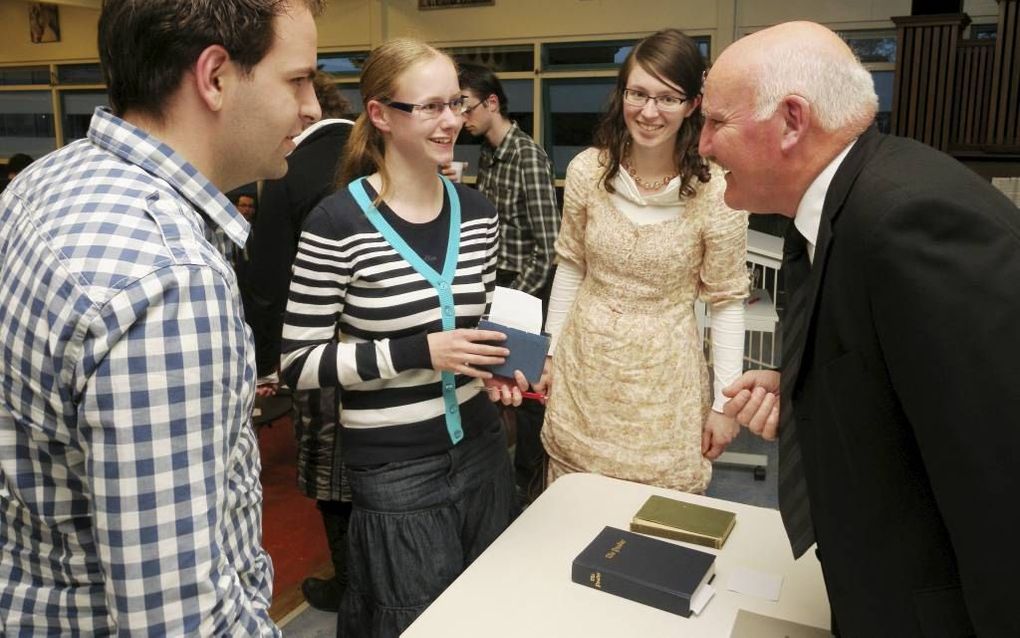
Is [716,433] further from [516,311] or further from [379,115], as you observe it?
[379,115]

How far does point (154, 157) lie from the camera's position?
0.94 m

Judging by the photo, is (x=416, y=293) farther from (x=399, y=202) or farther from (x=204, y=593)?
(x=204, y=593)

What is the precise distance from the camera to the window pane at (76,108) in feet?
32.5

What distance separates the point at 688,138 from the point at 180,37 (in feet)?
4.71

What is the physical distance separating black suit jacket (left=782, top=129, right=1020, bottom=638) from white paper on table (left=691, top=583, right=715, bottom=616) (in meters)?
0.25

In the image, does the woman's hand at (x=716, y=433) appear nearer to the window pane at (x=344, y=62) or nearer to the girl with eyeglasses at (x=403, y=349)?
the girl with eyeglasses at (x=403, y=349)

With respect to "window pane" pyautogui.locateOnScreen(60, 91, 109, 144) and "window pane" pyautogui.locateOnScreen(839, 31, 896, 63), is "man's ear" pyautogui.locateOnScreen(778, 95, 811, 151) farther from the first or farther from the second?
"window pane" pyautogui.locateOnScreen(60, 91, 109, 144)

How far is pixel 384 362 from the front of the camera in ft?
5.59

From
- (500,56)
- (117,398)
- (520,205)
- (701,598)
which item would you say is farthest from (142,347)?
(500,56)

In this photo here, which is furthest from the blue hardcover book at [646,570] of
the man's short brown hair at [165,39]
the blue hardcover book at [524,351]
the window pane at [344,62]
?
the window pane at [344,62]

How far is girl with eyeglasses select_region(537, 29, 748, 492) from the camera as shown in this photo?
2.03 metres

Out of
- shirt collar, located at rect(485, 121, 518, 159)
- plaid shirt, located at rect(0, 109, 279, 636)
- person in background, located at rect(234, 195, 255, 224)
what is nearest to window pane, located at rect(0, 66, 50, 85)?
person in background, located at rect(234, 195, 255, 224)

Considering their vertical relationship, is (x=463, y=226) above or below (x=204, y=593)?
above

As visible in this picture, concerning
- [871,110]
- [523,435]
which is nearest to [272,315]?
[523,435]
